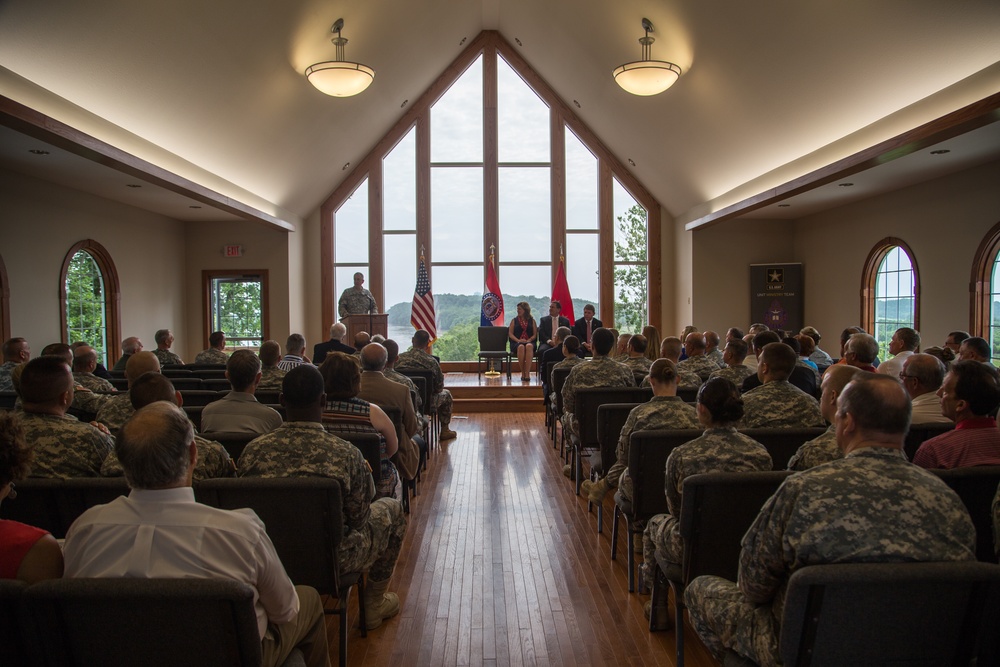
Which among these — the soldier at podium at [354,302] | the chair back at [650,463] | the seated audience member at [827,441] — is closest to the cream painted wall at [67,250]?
the soldier at podium at [354,302]

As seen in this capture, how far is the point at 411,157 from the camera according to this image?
502 inches

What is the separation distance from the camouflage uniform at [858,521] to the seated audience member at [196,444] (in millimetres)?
1865

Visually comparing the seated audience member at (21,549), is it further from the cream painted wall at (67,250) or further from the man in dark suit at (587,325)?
the man in dark suit at (587,325)

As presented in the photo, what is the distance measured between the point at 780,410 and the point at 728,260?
874 centimetres

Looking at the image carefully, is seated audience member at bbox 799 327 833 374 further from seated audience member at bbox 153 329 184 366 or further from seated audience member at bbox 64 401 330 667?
seated audience member at bbox 153 329 184 366

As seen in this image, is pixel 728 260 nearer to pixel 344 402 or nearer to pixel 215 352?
pixel 215 352

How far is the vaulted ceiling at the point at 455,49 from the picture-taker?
5.37 m

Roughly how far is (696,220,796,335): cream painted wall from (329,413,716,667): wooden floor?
688 cm

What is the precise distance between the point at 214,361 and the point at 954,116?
6.98m

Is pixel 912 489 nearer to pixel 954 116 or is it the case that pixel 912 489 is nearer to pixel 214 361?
pixel 954 116

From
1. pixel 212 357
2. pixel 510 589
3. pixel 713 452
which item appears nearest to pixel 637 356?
pixel 510 589

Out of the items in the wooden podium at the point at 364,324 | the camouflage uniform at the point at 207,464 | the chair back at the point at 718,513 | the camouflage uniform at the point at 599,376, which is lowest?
the chair back at the point at 718,513

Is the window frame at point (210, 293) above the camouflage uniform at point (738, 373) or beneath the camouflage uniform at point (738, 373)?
above

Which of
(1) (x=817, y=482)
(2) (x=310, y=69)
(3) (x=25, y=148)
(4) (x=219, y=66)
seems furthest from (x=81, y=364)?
(1) (x=817, y=482)
